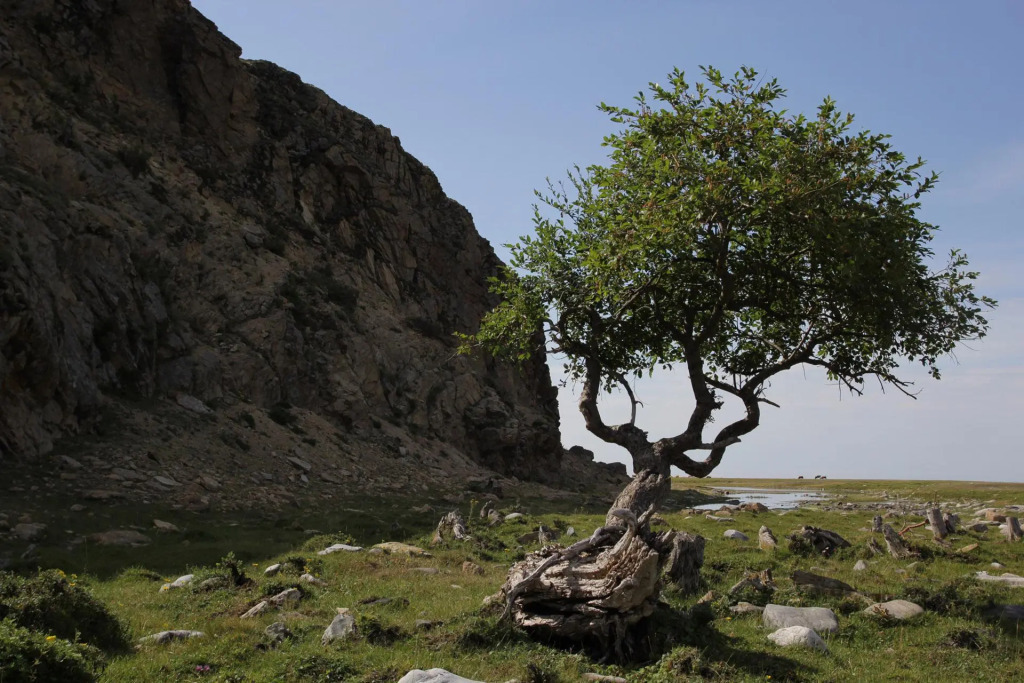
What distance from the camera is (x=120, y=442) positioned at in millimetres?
25781

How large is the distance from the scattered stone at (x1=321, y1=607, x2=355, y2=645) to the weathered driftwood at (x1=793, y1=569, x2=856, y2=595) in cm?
876

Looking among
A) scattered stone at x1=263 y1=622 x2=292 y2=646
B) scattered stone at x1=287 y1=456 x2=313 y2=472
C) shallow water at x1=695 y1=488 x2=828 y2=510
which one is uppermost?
scattered stone at x1=287 y1=456 x2=313 y2=472

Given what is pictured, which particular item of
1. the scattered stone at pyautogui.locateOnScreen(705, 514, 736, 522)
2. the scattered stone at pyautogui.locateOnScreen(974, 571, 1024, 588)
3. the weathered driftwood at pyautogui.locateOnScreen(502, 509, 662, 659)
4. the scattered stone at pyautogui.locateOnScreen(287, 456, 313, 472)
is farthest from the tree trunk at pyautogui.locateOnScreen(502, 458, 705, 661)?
the scattered stone at pyautogui.locateOnScreen(287, 456, 313, 472)

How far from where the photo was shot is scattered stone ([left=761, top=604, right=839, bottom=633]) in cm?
1216

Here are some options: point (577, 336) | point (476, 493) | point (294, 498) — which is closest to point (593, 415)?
point (577, 336)

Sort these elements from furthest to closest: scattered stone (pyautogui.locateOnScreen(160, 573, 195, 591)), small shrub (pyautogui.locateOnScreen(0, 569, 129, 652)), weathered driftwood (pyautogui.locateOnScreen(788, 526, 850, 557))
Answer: weathered driftwood (pyautogui.locateOnScreen(788, 526, 850, 557)) → scattered stone (pyautogui.locateOnScreen(160, 573, 195, 591)) → small shrub (pyautogui.locateOnScreen(0, 569, 129, 652))

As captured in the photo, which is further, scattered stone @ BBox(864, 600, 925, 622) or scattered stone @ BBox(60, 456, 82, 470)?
scattered stone @ BBox(60, 456, 82, 470)

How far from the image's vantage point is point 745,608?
43.5 ft

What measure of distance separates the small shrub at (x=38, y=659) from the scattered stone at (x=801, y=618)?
32.5ft

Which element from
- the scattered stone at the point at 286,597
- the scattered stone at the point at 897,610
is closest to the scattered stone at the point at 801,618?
the scattered stone at the point at 897,610

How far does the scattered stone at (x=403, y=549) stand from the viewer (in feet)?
57.2

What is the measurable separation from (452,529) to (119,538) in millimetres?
8223

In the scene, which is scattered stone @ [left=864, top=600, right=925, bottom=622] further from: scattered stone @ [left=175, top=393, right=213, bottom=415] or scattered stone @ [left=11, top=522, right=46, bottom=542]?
scattered stone @ [left=175, top=393, right=213, bottom=415]

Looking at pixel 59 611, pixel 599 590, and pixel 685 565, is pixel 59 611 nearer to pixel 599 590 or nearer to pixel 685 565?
pixel 599 590
